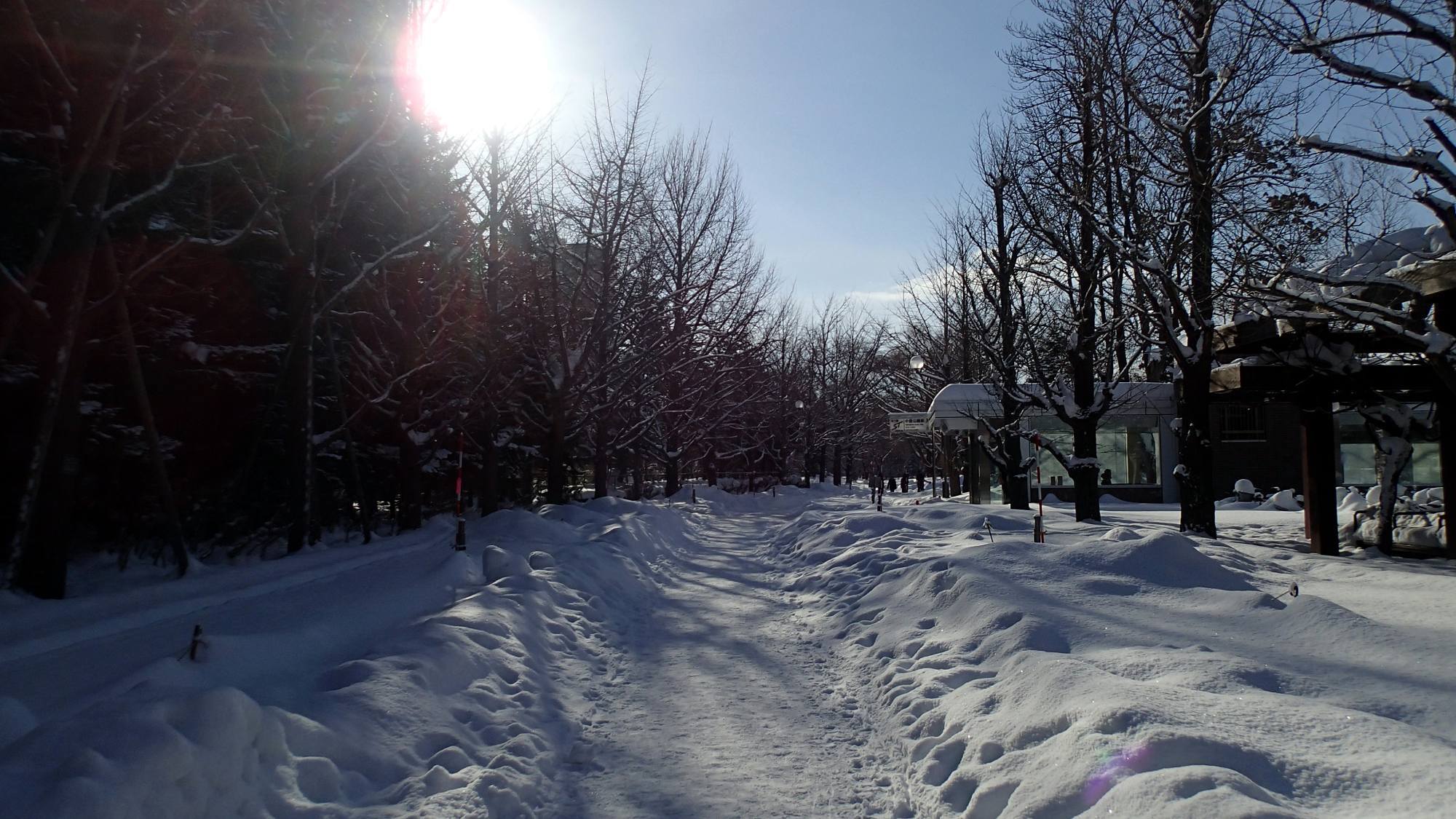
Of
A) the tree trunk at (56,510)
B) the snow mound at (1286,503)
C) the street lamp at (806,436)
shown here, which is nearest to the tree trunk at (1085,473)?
the snow mound at (1286,503)

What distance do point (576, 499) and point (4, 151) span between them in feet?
64.1

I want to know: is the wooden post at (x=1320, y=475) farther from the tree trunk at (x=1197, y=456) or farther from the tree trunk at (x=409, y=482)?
the tree trunk at (x=409, y=482)

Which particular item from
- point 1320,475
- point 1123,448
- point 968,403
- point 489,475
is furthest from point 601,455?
point 1123,448

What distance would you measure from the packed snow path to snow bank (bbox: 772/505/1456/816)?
0.38 metres

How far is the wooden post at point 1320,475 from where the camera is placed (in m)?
13.1

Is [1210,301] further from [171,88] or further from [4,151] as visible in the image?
[4,151]

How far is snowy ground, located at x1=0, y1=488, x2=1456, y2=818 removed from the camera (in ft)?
12.3

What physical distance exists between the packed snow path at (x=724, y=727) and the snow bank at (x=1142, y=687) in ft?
1.25

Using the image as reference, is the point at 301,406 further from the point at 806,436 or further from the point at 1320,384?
the point at 806,436

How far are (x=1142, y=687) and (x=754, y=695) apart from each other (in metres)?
2.74

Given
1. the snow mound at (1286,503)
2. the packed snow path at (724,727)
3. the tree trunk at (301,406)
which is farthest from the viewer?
the snow mound at (1286,503)

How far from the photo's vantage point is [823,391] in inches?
2072

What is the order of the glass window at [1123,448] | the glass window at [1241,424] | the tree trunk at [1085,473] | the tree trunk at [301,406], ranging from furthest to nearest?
1. the glass window at [1241,424]
2. the glass window at [1123,448]
3. the tree trunk at [1085,473]
4. the tree trunk at [301,406]

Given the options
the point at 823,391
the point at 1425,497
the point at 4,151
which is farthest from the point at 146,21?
the point at 823,391
